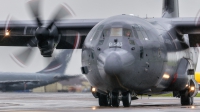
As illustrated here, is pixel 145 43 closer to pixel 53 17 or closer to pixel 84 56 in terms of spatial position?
pixel 84 56

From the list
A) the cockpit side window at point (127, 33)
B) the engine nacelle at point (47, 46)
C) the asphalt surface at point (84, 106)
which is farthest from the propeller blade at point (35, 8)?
the cockpit side window at point (127, 33)

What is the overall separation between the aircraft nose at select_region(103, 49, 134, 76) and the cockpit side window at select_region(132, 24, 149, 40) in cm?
136

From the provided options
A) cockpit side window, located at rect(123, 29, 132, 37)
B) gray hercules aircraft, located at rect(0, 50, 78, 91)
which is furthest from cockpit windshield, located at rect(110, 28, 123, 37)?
gray hercules aircraft, located at rect(0, 50, 78, 91)

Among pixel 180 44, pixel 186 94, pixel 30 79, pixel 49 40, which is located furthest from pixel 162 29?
pixel 30 79

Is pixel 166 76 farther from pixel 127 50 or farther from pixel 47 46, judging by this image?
pixel 47 46

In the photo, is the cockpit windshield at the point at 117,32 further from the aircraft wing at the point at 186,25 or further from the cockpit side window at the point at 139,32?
the aircraft wing at the point at 186,25

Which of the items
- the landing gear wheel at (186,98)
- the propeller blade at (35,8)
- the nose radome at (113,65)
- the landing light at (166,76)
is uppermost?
the propeller blade at (35,8)

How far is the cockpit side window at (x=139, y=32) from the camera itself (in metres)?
21.1

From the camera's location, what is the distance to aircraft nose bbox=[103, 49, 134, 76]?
63.8 ft

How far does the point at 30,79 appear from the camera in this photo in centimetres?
8212

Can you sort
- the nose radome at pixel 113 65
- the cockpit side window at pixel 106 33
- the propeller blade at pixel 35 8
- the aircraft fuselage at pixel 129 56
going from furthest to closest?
1. the propeller blade at pixel 35 8
2. the cockpit side window at pixel 106 33
3. the aircraft fuselage at pixel 129 56
4. the nose radome at pixel 113 65

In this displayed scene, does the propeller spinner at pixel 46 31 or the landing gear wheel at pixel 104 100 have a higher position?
the propeller spinner at pixel 46 31

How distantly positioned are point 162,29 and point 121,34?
3902 millimetres

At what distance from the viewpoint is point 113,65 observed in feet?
63.7
